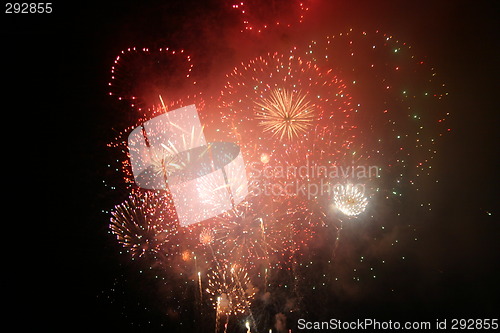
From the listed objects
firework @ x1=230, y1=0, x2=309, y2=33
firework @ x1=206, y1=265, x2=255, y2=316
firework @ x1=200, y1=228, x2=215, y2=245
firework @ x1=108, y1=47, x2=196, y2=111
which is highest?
firework @ x1=230, y1=0, x2=309, y2=33

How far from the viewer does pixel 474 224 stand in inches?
159

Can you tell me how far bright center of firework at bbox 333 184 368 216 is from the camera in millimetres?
3912

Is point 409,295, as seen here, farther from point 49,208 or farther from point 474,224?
point 49,208

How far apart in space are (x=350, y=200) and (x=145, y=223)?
3.34 m

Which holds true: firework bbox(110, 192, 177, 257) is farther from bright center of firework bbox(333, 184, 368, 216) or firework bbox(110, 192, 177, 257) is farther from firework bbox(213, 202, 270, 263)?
bright center of firework bbox(333, 184, 368, 216)

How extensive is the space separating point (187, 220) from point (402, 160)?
372cm

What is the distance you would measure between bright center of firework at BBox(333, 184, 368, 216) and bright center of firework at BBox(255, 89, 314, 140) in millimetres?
1205

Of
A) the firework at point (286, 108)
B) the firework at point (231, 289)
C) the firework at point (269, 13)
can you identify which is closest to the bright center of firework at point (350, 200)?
the firework at point (286, 108)

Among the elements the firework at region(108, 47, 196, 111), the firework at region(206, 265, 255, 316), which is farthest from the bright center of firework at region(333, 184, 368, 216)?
the firework at region(108, 47, 196, 111)

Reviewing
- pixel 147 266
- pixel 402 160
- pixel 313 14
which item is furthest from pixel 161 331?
pixel 313 14

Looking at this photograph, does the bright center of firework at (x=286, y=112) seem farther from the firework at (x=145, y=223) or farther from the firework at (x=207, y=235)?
the firework at (x=145, y=223)

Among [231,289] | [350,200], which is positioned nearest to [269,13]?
[350,200]

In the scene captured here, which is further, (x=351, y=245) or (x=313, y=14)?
(x=351, y=245)

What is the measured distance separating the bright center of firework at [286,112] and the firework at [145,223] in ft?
6.81
